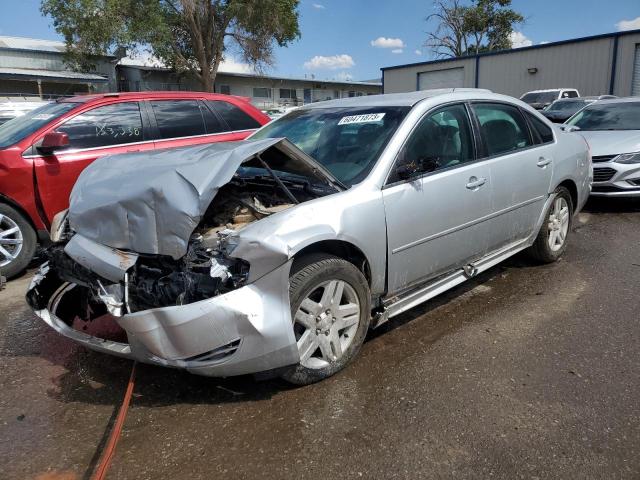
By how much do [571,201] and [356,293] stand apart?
124 inches

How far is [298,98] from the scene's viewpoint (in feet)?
145

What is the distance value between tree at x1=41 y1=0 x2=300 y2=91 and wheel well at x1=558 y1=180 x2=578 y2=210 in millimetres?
27702

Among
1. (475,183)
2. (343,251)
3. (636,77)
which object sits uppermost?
(636,77)

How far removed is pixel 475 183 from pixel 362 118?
3.14 ft

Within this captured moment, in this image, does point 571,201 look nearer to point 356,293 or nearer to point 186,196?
point 356,293

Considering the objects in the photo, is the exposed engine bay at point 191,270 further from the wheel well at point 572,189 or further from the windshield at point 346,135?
the wheel well at point 572,189

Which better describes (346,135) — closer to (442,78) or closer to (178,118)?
(178,118)

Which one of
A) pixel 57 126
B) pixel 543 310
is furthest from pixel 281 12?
pixel 543 310

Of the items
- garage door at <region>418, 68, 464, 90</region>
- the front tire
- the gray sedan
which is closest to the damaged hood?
the front tire

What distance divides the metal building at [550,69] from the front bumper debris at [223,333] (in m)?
25.3

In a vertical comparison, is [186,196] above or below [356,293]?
above

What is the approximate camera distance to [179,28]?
31.0 meters

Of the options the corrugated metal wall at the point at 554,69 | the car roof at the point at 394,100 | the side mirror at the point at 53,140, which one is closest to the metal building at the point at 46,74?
the corrugated metal wall at the point at 554,69

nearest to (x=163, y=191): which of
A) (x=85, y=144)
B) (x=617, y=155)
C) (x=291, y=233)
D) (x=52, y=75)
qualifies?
(x=291, y=233)
